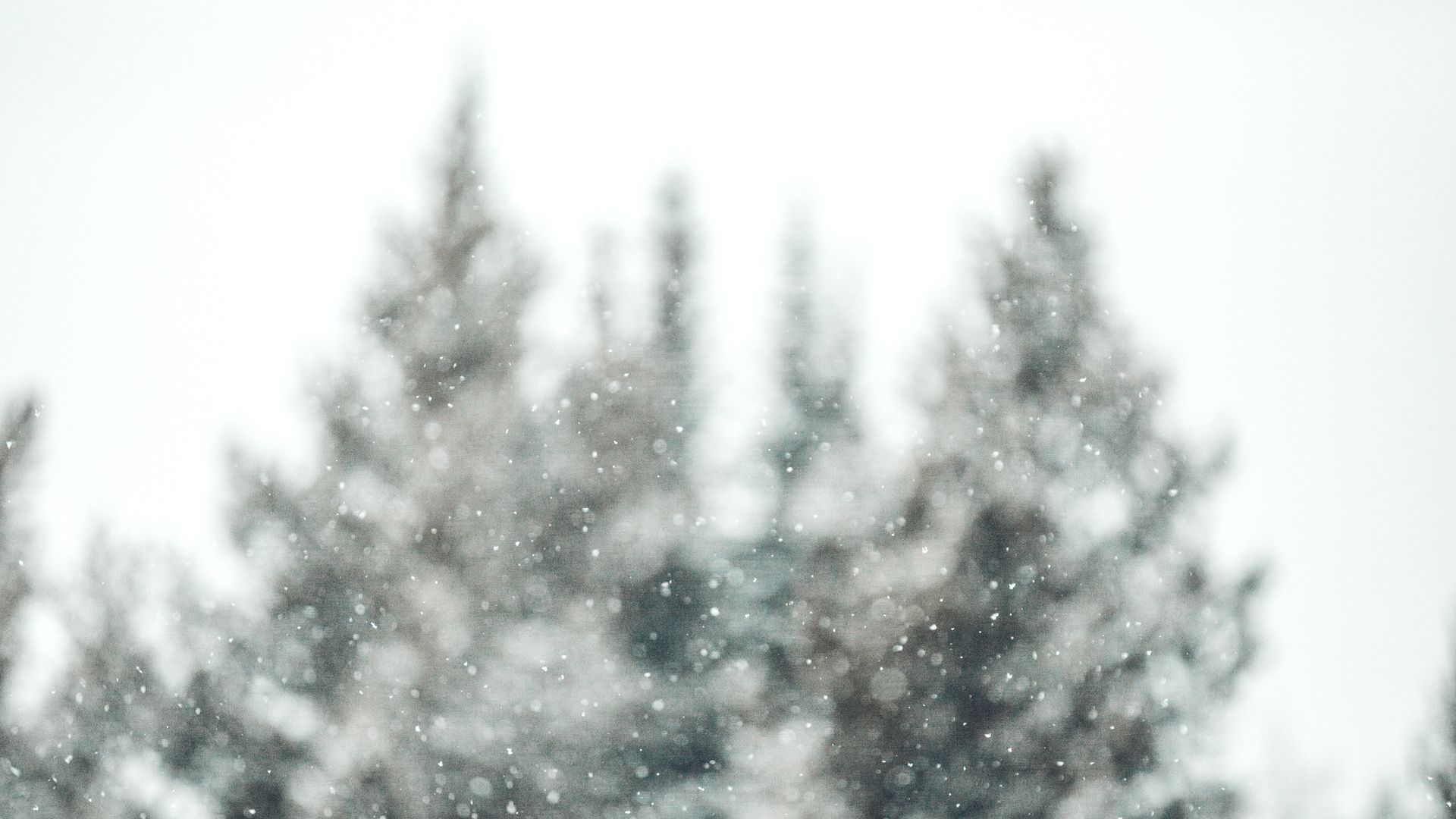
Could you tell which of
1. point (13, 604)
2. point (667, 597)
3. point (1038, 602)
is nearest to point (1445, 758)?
point (1038, 602)

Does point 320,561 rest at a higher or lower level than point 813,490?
lower

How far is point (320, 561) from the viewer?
7883mm

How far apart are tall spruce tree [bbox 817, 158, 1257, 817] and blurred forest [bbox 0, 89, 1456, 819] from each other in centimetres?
2

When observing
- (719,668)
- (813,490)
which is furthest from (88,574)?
(813,490)

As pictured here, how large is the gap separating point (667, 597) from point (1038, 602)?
9.68 feet

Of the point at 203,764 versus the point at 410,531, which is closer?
the point at 410,531

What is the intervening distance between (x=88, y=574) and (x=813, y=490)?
7.17 metres

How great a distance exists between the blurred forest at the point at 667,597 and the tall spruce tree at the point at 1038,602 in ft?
0.08

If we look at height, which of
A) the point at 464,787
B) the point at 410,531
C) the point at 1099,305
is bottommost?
the point at 464,787

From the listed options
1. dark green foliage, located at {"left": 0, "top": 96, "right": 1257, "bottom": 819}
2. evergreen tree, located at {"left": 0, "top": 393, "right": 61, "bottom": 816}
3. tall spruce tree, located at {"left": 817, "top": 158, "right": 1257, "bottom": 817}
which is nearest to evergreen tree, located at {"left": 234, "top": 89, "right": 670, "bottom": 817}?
dark green foliage, located at {"left": 0, "top": 96, "right": 1257, "bottom": 819}

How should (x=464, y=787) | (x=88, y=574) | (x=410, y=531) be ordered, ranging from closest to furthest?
(x=464, y=787)
(x=410, y=531)
(x=88, y=574)

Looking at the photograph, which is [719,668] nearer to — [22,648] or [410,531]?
[410,531]

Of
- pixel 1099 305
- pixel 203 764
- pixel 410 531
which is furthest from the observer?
pixel 1099 305

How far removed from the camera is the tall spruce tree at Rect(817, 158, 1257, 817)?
298 inches
